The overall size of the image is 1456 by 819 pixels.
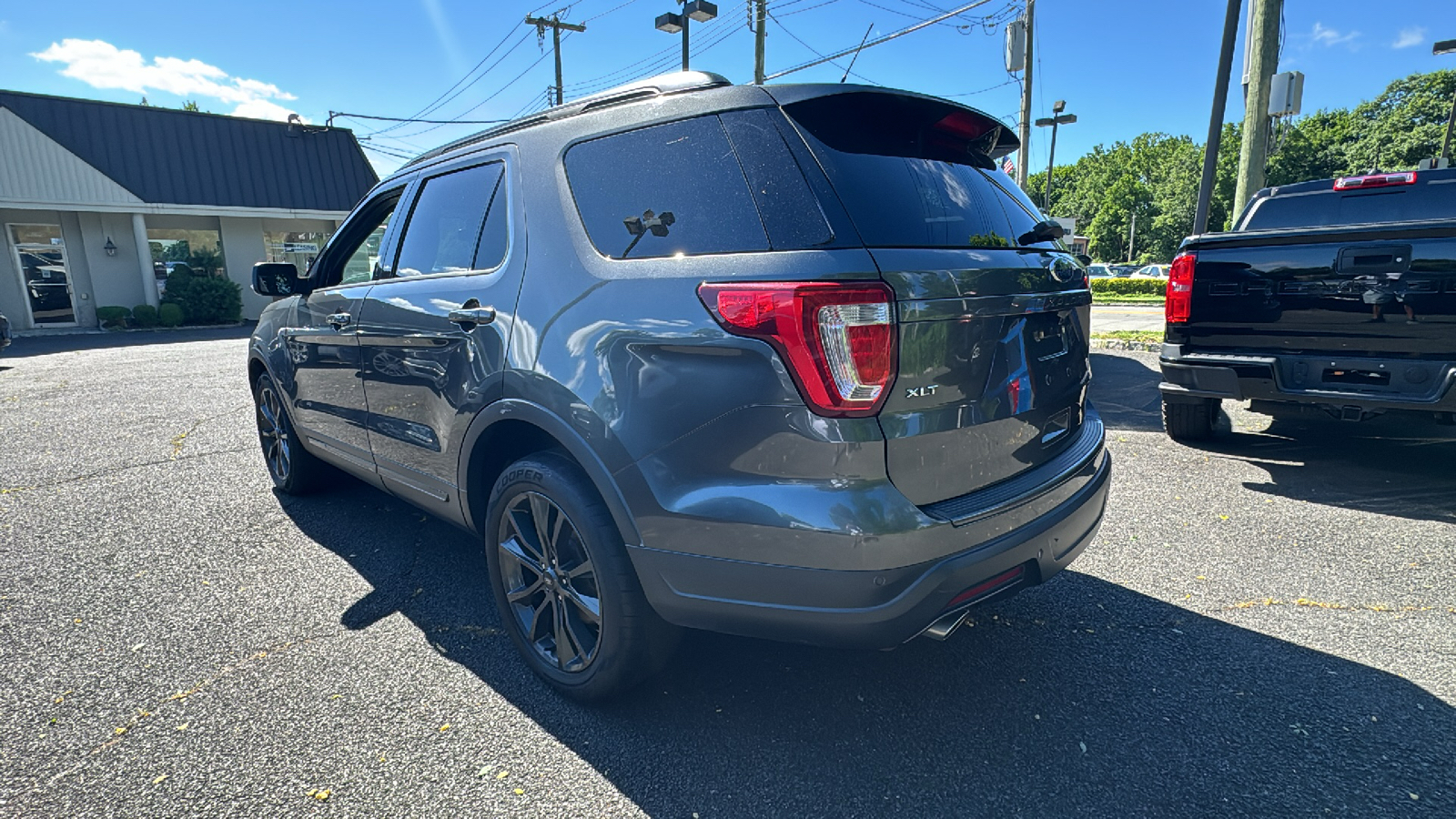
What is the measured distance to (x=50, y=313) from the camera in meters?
19.8

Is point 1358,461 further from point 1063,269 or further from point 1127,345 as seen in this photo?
point 1127,345

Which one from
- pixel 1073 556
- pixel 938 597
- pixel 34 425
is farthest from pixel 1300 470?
pixel 34 425

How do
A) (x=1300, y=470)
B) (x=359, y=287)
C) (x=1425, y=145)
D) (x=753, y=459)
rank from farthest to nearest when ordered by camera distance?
(x=1425, y=145) < (x=1300, y=470) < (x=359, y=287) < (x=753, y=459)

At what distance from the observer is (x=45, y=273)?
19.7m

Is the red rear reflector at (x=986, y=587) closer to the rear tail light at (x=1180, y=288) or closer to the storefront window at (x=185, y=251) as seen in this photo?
the rear tail light at (x=1180, y=288)

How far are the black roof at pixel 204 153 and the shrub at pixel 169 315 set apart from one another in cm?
309

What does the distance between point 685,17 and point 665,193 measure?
706 inches

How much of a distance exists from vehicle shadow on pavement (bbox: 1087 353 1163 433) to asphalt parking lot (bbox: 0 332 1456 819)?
83.4 inches

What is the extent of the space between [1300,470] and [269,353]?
6.50 metres

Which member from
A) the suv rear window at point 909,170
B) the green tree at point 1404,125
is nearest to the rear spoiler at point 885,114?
the suv rear window at point 909,170

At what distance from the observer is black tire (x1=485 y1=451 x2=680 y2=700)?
2193 mm

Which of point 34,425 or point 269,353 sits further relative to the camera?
point 34,425

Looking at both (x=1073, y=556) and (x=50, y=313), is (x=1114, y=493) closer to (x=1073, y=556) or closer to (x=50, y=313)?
(x=1073, y=556)

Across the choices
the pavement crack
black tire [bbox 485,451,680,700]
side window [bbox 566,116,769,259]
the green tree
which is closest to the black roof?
the pavement crack
